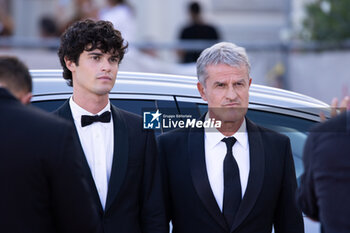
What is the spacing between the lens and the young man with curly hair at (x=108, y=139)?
12.5 feet

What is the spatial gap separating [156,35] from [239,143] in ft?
37.8

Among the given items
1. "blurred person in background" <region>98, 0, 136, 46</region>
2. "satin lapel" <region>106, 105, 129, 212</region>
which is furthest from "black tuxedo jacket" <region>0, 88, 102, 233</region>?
"blurred person in background" <region>98, 0, 136, 46</region>

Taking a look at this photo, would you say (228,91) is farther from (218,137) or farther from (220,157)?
(220,157)

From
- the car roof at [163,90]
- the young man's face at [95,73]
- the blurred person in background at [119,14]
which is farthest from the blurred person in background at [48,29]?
the young man's face at [95,73]

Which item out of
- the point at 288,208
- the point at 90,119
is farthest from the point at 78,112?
the point at 288,208

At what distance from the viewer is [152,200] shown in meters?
3.88

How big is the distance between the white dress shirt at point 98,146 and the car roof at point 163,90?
402 millimetres

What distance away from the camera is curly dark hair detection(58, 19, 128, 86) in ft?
13.2

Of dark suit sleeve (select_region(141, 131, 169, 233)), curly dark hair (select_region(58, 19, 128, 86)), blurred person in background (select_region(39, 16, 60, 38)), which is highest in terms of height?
curly dark hair (select_region(58, 19, 128, 86))

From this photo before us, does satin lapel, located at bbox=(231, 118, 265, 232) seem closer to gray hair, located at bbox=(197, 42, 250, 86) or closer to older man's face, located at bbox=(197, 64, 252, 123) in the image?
older man's face, located at bbox=(197, 64, 252, 123)

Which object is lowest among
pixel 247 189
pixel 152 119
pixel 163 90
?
pixel 247 189

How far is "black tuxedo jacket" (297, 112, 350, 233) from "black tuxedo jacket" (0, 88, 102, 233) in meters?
1.03

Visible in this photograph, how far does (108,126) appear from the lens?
401cm

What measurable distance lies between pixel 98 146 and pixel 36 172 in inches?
28.8
